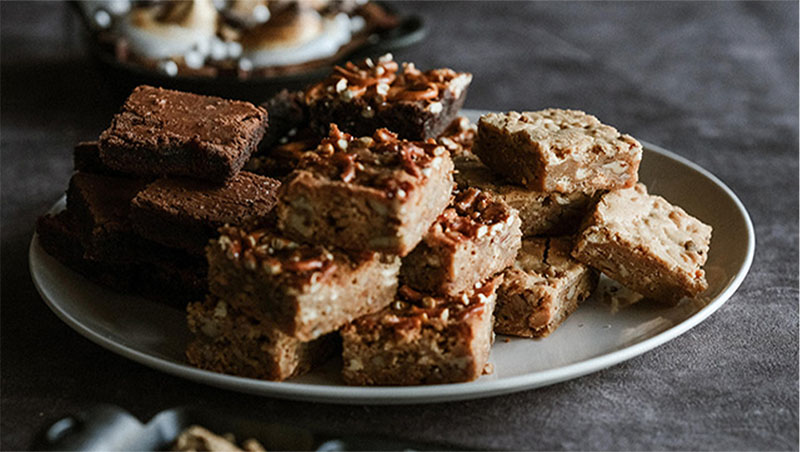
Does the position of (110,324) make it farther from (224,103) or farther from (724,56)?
(724,56)

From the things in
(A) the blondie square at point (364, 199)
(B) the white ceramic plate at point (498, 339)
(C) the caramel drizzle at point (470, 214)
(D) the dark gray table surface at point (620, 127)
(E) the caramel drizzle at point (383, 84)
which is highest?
(A) the blondie square at point (364, 199)

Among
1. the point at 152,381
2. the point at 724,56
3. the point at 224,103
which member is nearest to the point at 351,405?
the point at 152,381

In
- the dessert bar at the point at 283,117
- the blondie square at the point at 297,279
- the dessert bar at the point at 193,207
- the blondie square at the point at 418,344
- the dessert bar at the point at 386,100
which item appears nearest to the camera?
the blondie square at the point at 297,279

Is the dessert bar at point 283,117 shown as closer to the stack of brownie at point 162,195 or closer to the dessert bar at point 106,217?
the stack of brownie at point 162,195

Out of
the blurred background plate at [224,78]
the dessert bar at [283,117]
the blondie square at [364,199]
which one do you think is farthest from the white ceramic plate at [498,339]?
the blurred background plate at [224,78]

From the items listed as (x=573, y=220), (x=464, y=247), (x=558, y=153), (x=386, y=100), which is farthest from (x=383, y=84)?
(x=464, y=247)

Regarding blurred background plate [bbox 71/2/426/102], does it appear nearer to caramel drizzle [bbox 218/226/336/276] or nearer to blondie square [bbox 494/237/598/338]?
blondie square [bbox 494/237/598/338]

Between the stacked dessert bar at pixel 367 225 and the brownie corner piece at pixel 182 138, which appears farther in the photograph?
the brownie corner piece at pixel 182 138

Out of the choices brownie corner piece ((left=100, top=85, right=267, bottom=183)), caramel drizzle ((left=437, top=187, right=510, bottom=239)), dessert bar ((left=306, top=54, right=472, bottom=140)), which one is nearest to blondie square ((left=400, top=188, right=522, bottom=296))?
caramel drizzle ((left=437, top=187, right=510, bottom=239))
